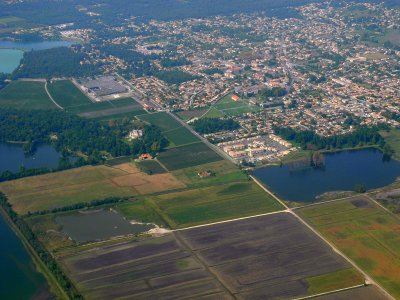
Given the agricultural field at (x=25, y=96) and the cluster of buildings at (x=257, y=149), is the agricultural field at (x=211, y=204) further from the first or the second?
the agricultural field at (x=25, y=96)

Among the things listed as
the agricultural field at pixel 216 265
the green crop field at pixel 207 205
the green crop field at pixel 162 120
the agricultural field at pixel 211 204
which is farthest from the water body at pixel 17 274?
the green crop field at pixel 162 120

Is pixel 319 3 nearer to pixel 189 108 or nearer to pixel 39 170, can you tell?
pixel 189 108

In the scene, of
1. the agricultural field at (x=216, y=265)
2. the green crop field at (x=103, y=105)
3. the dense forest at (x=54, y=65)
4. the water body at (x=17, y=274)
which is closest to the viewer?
the agricultural field at (x=216, y=265)

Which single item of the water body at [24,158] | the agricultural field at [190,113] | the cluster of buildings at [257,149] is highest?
the cluster of buildings at [257,149]

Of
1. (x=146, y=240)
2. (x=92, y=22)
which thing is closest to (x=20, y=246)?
(x=146, y=240)

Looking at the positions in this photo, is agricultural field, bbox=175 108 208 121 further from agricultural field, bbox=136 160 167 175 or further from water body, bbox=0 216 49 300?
water body, bbox=0 216 49 300

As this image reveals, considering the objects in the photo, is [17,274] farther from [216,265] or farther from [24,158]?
[24,158]

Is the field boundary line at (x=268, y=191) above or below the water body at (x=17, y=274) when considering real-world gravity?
above

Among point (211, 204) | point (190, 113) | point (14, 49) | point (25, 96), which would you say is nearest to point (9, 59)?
point (14, 49)
